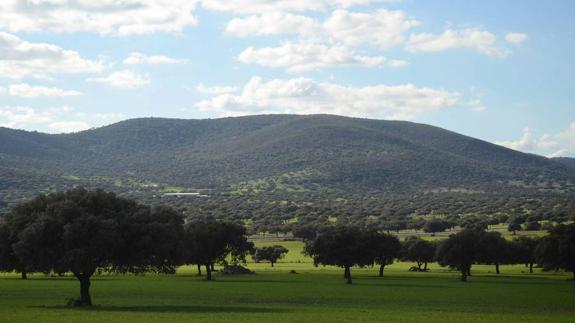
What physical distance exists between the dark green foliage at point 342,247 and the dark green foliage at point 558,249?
19577mm

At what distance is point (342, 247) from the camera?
8975 centimetres

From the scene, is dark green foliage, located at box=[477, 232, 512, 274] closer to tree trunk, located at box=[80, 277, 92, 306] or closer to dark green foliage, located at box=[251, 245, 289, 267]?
dark green foliage, located at box=[251, 245, 289, 267]

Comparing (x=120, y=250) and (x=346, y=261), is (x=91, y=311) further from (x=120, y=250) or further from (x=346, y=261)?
(x=346, y=261)

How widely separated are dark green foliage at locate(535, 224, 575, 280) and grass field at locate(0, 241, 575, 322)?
2154 millimetres

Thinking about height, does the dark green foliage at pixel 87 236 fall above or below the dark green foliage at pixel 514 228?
below

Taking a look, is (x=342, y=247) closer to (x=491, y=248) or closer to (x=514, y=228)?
(x=491, y=248)

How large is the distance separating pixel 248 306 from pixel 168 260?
616 cm

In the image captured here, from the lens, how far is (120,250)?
5019 centimetres

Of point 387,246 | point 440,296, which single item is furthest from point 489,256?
point 440,296

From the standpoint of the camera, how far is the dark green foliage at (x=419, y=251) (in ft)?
381

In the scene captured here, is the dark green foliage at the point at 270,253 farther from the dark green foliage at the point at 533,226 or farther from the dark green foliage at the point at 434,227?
the dark green foliage at the point at 533,226

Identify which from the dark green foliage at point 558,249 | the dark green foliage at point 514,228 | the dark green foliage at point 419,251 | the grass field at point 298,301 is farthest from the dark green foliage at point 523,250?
the dark green foliage at point 514,228

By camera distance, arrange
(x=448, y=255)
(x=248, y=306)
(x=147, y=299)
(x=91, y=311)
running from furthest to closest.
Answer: (x=448, y=255) < (x=147, y=299) < (x=248, y=306) < (x=91, y=311)

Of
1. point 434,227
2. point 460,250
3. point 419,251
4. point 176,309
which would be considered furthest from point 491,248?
point 434,227
